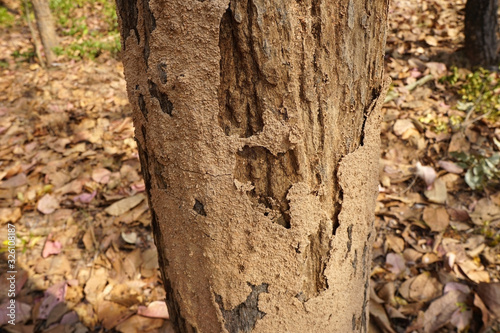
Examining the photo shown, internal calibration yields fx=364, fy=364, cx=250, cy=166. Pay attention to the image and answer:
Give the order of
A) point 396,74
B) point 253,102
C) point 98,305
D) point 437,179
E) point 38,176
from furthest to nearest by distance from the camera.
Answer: point 396,74 < point 38,176 < point 437,179 < point 98,305 < point 253,102

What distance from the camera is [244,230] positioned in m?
0.73

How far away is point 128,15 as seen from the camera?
0.67 meters

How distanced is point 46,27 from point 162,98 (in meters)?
4.13

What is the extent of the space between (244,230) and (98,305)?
1262 millimetres

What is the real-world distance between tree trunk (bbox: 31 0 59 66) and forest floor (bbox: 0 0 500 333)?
1011 millimetres

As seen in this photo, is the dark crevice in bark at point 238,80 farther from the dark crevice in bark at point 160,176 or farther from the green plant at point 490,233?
the green plant at point 490,233

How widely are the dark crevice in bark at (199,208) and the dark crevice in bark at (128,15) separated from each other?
1.07ft

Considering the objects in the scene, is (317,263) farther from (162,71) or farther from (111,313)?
(111,313)

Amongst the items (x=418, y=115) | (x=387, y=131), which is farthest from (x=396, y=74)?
(x=387, y=131)

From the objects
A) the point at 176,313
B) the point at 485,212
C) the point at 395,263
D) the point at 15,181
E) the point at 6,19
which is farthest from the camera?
the point at 6,19

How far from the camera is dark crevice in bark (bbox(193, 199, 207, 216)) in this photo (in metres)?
0.73

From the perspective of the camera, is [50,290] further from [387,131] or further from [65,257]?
[387,131]

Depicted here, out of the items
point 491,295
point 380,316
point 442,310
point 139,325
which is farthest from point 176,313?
point 491,295

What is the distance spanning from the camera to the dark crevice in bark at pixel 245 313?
78cm
